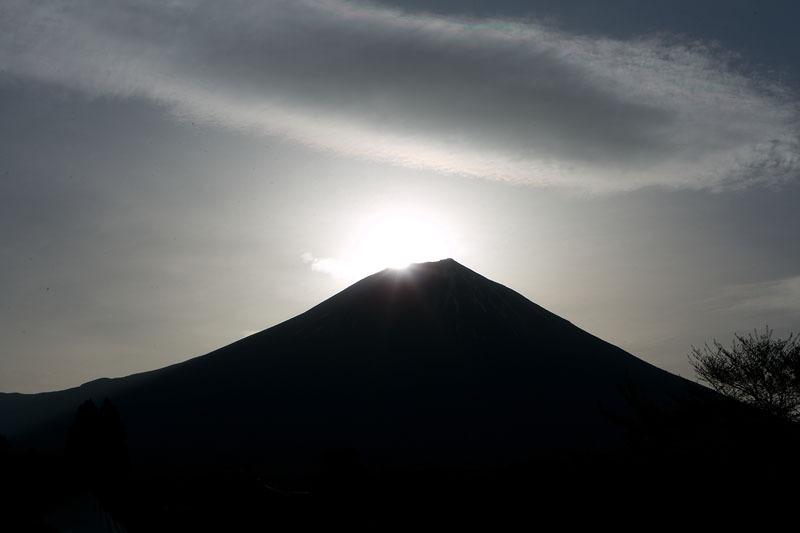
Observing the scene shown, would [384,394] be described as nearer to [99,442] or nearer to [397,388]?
[397,388]

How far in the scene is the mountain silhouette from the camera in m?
120

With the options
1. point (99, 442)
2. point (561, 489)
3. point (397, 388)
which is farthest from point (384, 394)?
point (561, 489)

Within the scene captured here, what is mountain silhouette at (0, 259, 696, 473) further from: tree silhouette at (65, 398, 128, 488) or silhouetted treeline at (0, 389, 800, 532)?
silhouetted treeline at (0, 389, 800, 532)

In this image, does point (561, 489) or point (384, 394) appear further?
point (384, 394)

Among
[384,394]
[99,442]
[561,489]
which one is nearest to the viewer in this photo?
[561,489]

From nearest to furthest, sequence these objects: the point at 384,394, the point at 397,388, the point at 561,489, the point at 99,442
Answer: the point at 561,489
the point at 99,442
the point at 384,394
the point at 397,388

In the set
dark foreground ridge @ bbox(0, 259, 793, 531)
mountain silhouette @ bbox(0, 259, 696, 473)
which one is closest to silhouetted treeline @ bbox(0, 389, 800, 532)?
dark foreground ridge @ bbox(0, 259, 793, 531)

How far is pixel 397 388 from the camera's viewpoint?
145625mm

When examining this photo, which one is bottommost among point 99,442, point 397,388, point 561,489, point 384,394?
point 99,442

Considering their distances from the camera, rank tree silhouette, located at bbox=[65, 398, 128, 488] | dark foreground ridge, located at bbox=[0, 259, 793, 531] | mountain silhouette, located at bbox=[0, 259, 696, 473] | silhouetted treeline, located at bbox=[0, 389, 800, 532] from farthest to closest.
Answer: mountain silhouette, located at bbox=[0, 259, 696, 473], dark foreground ridge, located at bbox=[0, 259, 793, 531], tree silhouette, located at bbox=[65, 398, 128, 488], silhouetted treeline, located at bbox=[0, 389, 800, 532]

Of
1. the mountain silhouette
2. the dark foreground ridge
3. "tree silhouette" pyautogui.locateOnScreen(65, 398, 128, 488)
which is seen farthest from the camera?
the mountain silhouette

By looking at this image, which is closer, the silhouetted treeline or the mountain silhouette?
the silhouetted treeline

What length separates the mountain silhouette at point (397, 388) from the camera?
120 metres

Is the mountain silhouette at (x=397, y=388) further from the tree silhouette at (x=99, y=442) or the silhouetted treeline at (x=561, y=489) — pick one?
the silhouetted treeline at (x=561, y=489)
